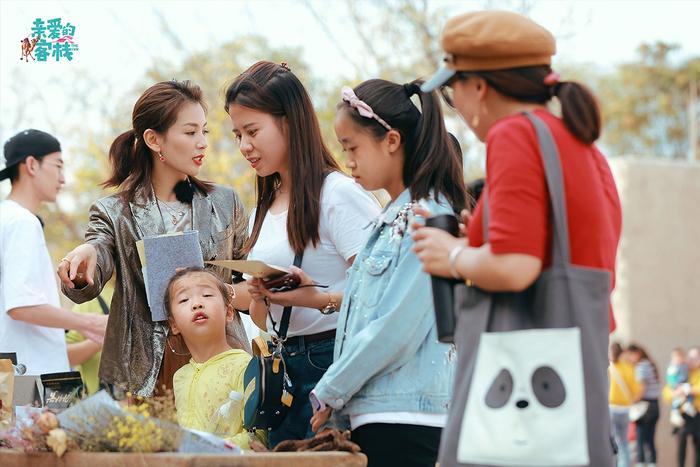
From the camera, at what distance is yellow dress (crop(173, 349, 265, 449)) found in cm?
403

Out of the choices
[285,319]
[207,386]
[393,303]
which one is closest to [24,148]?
[207,386]

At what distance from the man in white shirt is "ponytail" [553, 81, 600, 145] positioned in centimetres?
344

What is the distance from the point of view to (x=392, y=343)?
10.7 feet

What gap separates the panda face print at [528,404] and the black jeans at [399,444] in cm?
77

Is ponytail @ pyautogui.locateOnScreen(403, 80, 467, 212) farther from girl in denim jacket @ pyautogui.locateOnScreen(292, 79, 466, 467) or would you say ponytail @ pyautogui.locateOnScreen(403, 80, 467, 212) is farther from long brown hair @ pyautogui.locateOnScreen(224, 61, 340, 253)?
long brown hair @ pyautogui.locateOnScreen(224, 61, 340, 253)

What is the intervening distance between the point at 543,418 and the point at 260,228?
1792 mm

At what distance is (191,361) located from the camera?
4.24m

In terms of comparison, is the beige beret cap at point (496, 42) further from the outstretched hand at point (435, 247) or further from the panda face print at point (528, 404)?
the panda face print at point (528, 404)

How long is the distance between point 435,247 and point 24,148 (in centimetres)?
367

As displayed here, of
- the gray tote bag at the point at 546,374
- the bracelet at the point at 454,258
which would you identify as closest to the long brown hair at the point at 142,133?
the bracelet at the point at 454,258

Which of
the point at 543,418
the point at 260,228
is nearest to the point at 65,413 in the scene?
the point at 260,228

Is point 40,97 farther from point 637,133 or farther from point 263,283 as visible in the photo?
point 637,133

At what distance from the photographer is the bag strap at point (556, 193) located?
8.32 feet

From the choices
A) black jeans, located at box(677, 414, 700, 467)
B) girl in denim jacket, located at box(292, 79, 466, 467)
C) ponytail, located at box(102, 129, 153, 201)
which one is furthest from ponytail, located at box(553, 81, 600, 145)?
black jeans, located at box(677, 414, 700, 467)
